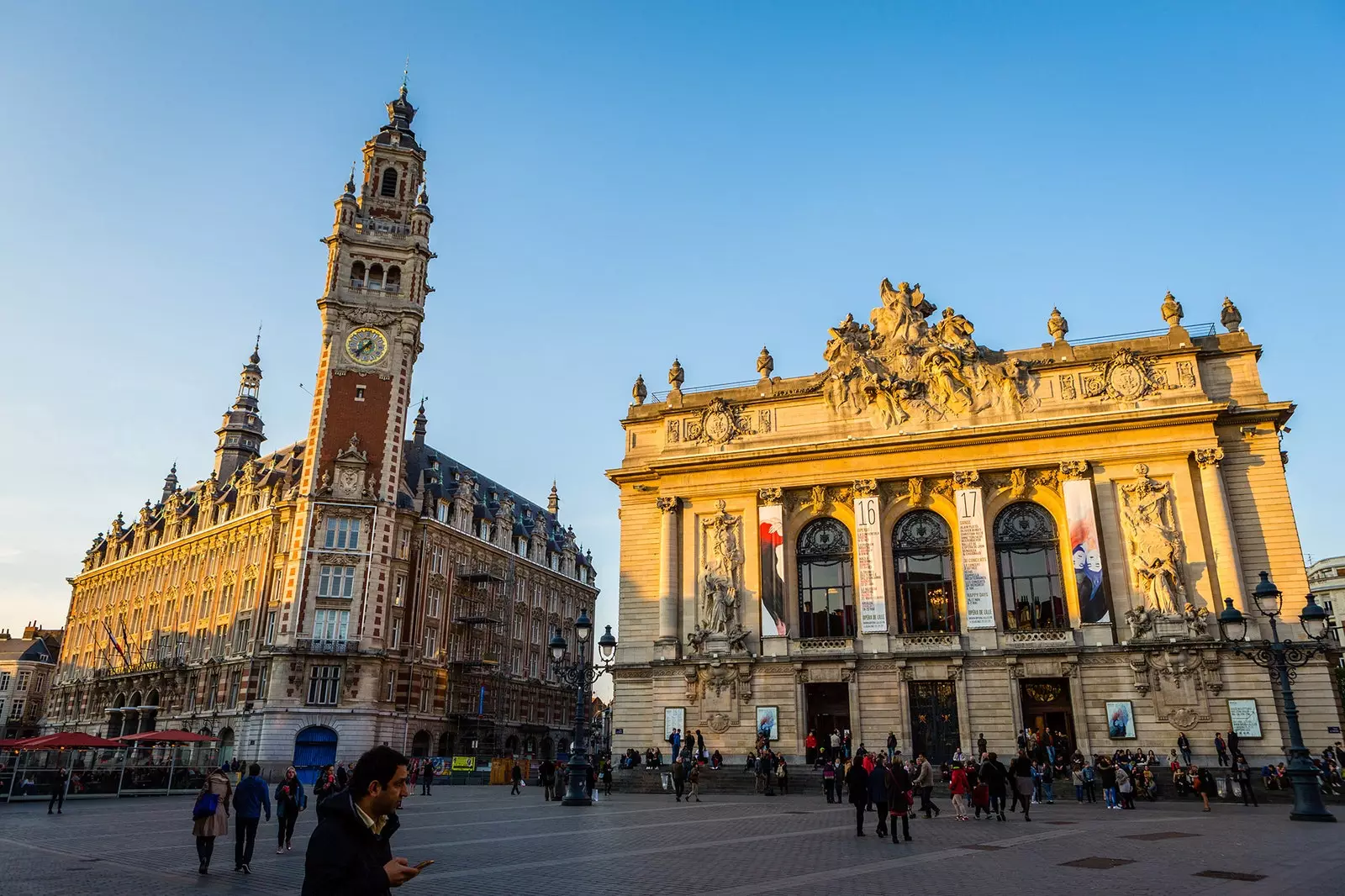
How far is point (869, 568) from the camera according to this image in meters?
41.2

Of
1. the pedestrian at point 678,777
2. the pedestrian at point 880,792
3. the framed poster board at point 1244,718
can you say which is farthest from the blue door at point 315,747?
the framed poster board at point 1244,718

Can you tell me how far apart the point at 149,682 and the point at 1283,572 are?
7666 cm

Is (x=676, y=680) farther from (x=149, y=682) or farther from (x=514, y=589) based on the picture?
(x=149, y=682)

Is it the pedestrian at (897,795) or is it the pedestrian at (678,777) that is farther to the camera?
the pedestrian at (678,777)

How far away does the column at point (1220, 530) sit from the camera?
36.4m

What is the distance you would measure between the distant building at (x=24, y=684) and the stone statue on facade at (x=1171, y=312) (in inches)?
4877

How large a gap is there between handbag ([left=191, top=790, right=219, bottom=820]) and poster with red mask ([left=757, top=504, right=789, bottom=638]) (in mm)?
30185

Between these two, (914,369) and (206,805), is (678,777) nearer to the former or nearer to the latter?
(206,805)

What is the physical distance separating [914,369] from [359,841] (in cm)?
4230

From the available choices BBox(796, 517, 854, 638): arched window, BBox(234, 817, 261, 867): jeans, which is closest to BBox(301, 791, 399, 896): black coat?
BBox(234, 817, 261, 867): jeans

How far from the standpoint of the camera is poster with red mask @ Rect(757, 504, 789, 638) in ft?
138

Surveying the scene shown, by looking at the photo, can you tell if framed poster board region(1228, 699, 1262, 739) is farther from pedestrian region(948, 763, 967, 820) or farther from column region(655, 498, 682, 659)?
column region(655, 498, 682, 659)

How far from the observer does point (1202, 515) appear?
126 feet

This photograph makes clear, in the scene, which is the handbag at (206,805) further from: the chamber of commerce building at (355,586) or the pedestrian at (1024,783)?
the chamber of commerce building at (355,586)
